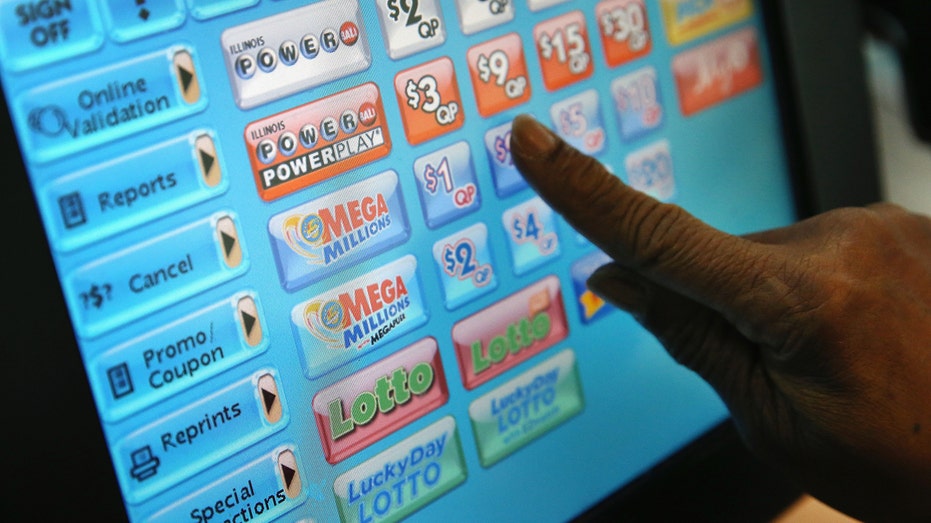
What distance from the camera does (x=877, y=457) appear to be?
1.99ft

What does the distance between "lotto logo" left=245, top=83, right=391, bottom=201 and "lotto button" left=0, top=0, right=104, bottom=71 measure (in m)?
0.10

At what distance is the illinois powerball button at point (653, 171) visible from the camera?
0.67m

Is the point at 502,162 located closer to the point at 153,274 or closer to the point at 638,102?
the point at 638,102

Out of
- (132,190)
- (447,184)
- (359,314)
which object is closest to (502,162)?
(447,184)

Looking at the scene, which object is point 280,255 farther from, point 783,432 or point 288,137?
point 783,432

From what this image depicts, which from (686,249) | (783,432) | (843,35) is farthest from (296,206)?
(843,35)

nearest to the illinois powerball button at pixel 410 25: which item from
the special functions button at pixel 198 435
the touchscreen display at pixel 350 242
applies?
the touchscreen display at pixel 350 242

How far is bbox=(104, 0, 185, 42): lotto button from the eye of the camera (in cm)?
43

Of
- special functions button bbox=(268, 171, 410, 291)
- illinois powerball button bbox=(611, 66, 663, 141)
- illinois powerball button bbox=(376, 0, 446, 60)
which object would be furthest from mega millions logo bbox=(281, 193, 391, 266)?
illinois powerball button bbox=(611, 66, 663, 141)

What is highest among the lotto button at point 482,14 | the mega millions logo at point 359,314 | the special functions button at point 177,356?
the lotto button at point 482,14

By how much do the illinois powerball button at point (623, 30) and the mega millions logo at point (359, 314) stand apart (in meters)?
0.27

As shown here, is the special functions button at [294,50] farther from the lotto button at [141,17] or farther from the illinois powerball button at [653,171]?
the illinois powerball button at [653,171]

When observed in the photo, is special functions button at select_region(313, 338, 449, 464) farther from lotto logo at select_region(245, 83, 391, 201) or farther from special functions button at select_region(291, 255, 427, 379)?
lotto logo at select_region(245, 83, 391, 201)

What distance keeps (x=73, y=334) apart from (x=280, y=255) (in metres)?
0.12
